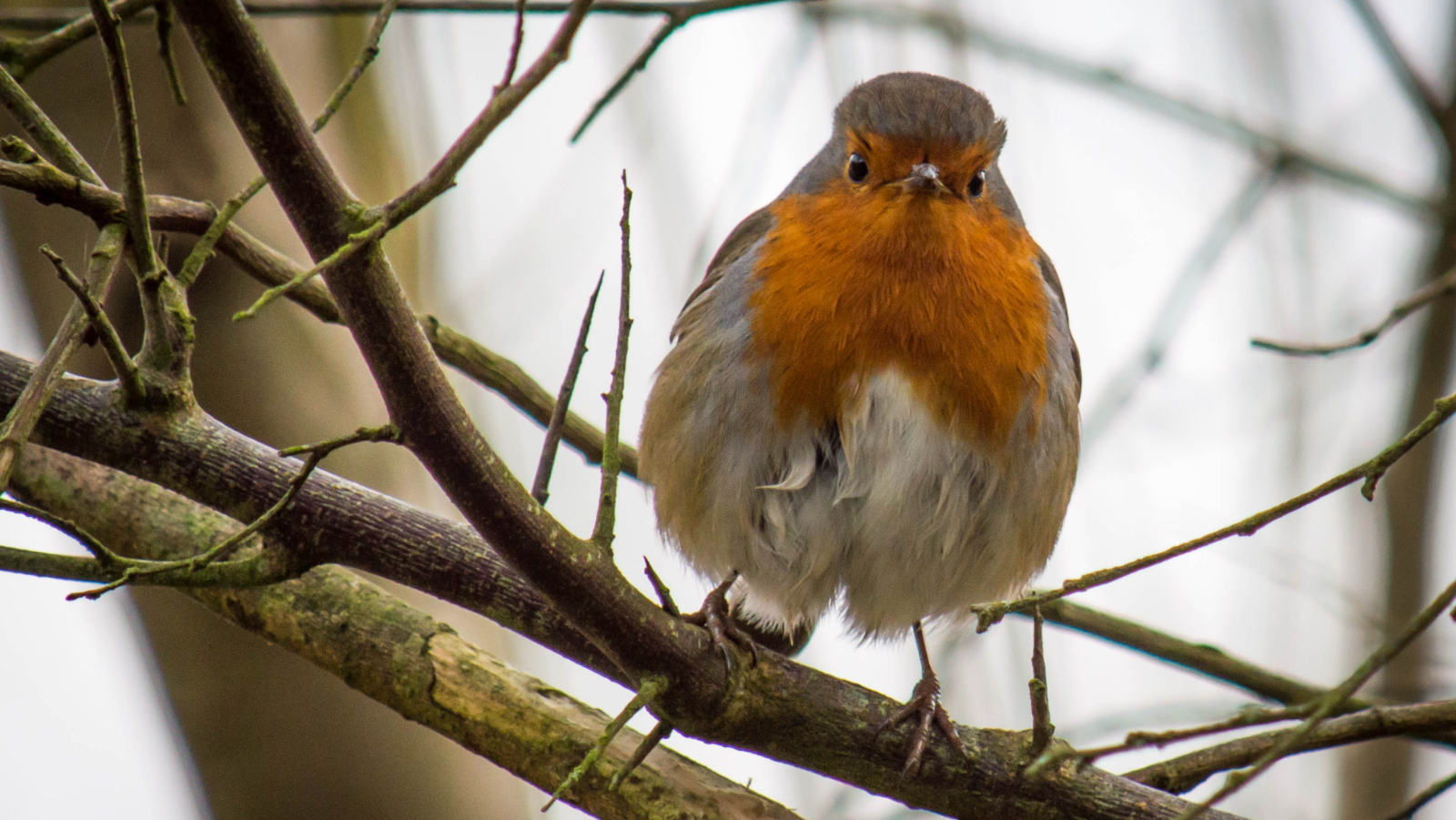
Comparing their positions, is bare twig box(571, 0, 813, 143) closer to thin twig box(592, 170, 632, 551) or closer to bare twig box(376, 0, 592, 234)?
thin twig box(592, 170, 632, 551)

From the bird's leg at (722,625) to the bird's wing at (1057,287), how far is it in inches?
48.5

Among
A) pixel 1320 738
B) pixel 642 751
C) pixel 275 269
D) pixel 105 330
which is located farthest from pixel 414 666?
pixel 1320 738

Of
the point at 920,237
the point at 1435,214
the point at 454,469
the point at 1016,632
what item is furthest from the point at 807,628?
the point at 1435,214

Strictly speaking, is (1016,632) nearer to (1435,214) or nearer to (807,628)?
(807,628)

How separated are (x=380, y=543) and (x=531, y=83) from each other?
1.08 metres

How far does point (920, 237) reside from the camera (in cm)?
314

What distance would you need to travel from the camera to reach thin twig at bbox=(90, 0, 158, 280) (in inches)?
64.1

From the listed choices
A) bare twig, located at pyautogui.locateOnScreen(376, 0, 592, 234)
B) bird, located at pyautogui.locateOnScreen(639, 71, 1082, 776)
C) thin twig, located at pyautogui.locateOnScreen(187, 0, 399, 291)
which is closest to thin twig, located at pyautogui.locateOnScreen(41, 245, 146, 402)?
thin twig, located at pyautogui.locateOnScreen(187, 0, 399, 291)

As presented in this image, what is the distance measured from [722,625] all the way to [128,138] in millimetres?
1456

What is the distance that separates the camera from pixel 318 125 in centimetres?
198

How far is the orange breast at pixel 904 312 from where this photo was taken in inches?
118

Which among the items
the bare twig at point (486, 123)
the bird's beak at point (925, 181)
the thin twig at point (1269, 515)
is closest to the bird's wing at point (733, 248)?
the bird's beak at point (925, 181)

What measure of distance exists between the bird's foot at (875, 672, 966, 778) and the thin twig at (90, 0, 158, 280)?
1.64m

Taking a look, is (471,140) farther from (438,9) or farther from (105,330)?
(438,9)
